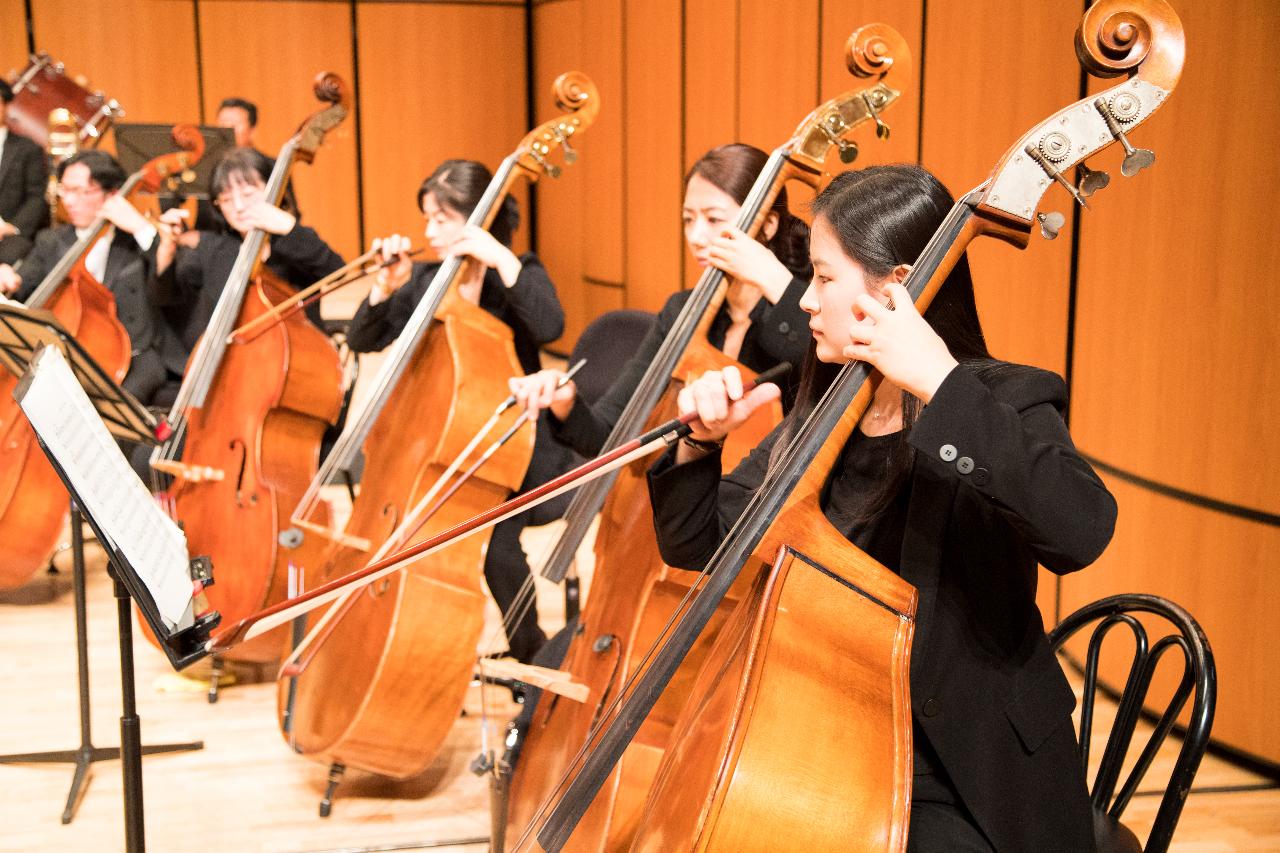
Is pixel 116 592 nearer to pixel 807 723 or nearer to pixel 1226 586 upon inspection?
pixel 807 723

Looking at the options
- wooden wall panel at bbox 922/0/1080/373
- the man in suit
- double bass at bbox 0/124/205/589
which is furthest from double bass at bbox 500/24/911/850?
the man in suit

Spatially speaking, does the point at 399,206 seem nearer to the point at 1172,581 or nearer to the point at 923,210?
the point at 1172,581

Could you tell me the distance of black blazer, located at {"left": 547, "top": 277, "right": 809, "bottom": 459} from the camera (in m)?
2.08

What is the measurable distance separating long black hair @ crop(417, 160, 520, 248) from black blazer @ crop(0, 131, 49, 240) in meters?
3.42

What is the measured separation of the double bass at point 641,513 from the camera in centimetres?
180

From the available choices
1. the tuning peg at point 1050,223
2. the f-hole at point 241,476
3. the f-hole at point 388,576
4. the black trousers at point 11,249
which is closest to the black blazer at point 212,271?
the f-hole at point 241,476

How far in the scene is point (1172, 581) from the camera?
2768mm

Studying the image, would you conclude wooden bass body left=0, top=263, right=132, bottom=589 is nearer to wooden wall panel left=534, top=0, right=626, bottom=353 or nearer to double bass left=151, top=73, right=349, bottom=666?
double bass left=151, top=73, right=349, bottom=666

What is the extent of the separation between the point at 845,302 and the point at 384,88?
7.52m

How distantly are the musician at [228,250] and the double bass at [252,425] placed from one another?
20cm

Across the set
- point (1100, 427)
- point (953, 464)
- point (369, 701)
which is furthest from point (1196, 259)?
point (369, 701)

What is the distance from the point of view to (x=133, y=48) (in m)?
7.89

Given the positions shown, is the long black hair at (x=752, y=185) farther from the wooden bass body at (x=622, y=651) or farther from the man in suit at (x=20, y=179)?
the man in suit at (x=20, y=179)

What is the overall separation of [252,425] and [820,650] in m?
2.11
